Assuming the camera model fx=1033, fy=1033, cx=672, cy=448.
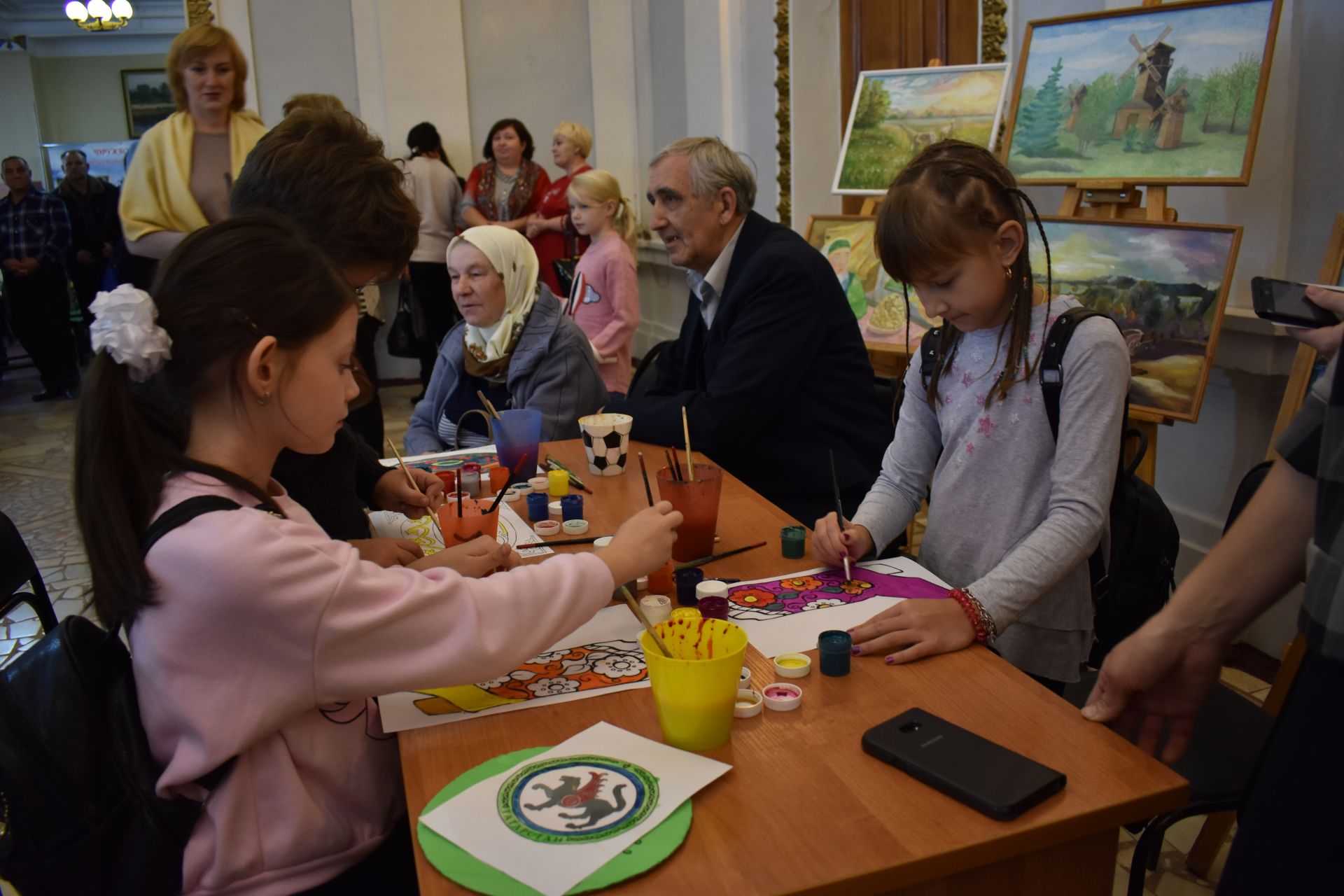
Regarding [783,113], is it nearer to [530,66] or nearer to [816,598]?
[530,66]

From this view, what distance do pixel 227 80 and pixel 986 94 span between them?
2.51 meters

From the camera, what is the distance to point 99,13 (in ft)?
31.2

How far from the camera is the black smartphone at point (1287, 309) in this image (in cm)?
135

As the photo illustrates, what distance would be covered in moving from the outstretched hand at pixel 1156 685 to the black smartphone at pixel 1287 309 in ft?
1.81

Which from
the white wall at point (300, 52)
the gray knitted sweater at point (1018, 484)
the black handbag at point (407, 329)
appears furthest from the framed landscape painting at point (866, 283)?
the white wall at point (300, 52)

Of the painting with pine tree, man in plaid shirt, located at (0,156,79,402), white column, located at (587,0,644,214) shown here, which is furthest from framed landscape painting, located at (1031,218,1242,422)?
man in plaid shirt, located at (0,156,79,402)

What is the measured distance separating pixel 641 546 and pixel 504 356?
1.63m

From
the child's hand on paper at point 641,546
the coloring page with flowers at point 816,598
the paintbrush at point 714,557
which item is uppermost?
the child's hand on paper at point 641,546

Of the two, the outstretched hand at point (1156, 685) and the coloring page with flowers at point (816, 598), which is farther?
the coloring page with flowers at point (816, 598)

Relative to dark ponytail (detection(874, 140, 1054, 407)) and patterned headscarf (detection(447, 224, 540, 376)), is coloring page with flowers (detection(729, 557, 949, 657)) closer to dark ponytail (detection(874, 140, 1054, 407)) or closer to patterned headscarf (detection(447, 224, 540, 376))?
dark ponytail (detection(874, 140, 1054, 407))

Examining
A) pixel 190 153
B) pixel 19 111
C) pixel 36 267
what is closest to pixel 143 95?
pixel 19 111

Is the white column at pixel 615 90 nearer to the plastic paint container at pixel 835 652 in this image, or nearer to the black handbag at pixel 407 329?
the black handbag at pixel 407 329

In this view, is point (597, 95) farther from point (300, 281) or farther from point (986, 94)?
point (300, 281)

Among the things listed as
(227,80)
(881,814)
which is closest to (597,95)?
(227,80)
